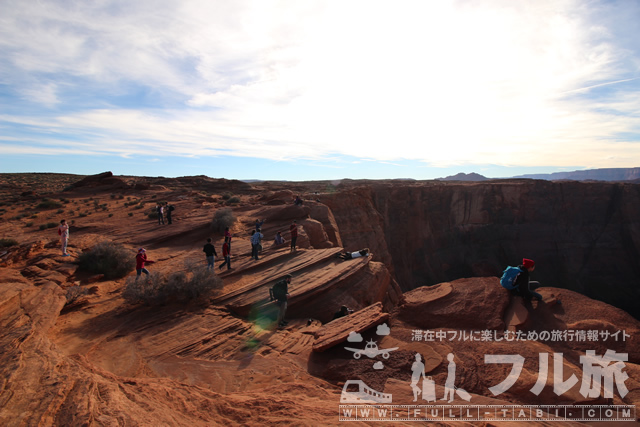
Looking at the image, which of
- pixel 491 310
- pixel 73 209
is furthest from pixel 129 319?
pixel 73 209

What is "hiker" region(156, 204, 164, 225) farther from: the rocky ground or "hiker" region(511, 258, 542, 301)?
"hiker" region(511, 258, 542, 301)

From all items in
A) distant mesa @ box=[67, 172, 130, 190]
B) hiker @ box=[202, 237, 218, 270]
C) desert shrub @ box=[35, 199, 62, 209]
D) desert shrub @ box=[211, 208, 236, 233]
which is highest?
distant mesa @ box=[67, 172, 130, 190]

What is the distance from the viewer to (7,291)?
7.61m

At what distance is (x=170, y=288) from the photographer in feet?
31.1

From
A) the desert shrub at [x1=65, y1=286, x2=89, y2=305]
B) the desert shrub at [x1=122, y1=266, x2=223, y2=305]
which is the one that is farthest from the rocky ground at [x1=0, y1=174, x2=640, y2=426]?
the desert shrub at [x1=122, y1=266, x2=223, y2=305]

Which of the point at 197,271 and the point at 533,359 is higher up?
the point at 197,271

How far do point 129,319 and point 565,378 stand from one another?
10.1 m

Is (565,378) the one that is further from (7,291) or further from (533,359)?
(7,291)

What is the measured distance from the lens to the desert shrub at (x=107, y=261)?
11195 mm

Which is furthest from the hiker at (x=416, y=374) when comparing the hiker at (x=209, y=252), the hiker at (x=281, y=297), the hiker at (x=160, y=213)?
the hiker at (x=160, y=213)

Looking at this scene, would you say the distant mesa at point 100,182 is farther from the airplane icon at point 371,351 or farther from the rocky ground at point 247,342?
the airplane icon at point 371,351

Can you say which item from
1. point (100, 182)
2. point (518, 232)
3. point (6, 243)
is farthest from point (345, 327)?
point (518, 232)

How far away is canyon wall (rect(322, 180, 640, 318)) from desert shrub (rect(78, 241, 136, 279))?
27.3 meters

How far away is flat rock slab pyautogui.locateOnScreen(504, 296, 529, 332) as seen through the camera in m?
7.94
